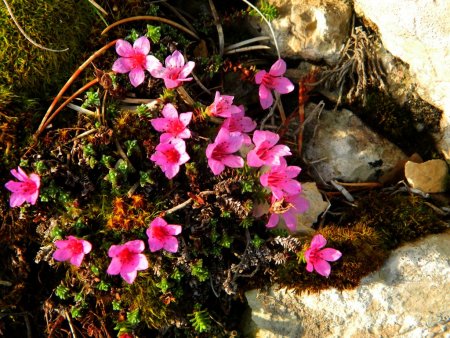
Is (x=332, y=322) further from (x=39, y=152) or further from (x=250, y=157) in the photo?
(x=39, y=152)

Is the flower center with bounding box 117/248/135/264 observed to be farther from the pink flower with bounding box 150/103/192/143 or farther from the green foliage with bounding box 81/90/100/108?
the green foliage with bounding box 81/90/100/108

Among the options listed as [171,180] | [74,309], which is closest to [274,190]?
[171,180]

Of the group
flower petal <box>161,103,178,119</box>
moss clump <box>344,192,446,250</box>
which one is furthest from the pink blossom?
moss clump <box>344,192,446,250</box>

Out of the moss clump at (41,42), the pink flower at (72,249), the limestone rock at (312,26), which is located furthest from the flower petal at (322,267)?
the moss clump at (41,42)

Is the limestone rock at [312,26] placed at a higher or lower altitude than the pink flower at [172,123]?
higher

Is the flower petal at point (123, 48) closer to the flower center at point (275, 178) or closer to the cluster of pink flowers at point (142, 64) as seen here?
the cluster of pink flowers at point (142, 64)

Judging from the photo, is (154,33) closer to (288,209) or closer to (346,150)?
Result: (288,209)

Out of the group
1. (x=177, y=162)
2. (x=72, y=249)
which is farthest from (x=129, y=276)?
(x=177, y=162)
